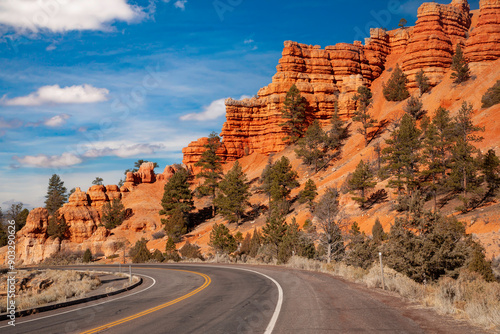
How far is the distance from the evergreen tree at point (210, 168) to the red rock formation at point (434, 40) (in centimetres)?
4542

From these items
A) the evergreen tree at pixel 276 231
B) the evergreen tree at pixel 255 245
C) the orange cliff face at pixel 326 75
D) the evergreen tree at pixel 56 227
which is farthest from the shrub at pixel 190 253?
the orange cliff face at pixel 326 75

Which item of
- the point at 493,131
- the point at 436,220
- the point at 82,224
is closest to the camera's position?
the point at 436,220

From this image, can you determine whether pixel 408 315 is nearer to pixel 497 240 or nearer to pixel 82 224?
pixel 497 240

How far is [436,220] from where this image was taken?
1766 cm

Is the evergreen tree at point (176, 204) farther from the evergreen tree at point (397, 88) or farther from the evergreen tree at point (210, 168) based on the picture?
the evergreen tree at point (397, 88)

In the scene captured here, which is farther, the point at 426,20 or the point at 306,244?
the point at 426,20

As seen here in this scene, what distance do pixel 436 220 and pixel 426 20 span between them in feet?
271

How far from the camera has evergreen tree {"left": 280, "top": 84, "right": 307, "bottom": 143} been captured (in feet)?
252

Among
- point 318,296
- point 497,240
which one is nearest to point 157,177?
point 497,240

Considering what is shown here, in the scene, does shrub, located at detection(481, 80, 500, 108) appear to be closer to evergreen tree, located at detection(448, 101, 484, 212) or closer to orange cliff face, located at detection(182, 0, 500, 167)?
orange cliff face, located at detection(182, 0, 500, 167)

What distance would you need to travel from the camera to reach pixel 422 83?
70000 millimetres

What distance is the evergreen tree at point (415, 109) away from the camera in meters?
62.1

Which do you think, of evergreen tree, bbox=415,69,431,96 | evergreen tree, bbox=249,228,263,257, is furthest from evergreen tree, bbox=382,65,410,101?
evergreen tree, bbox=249,228,263,257

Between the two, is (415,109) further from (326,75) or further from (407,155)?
(326,75)
